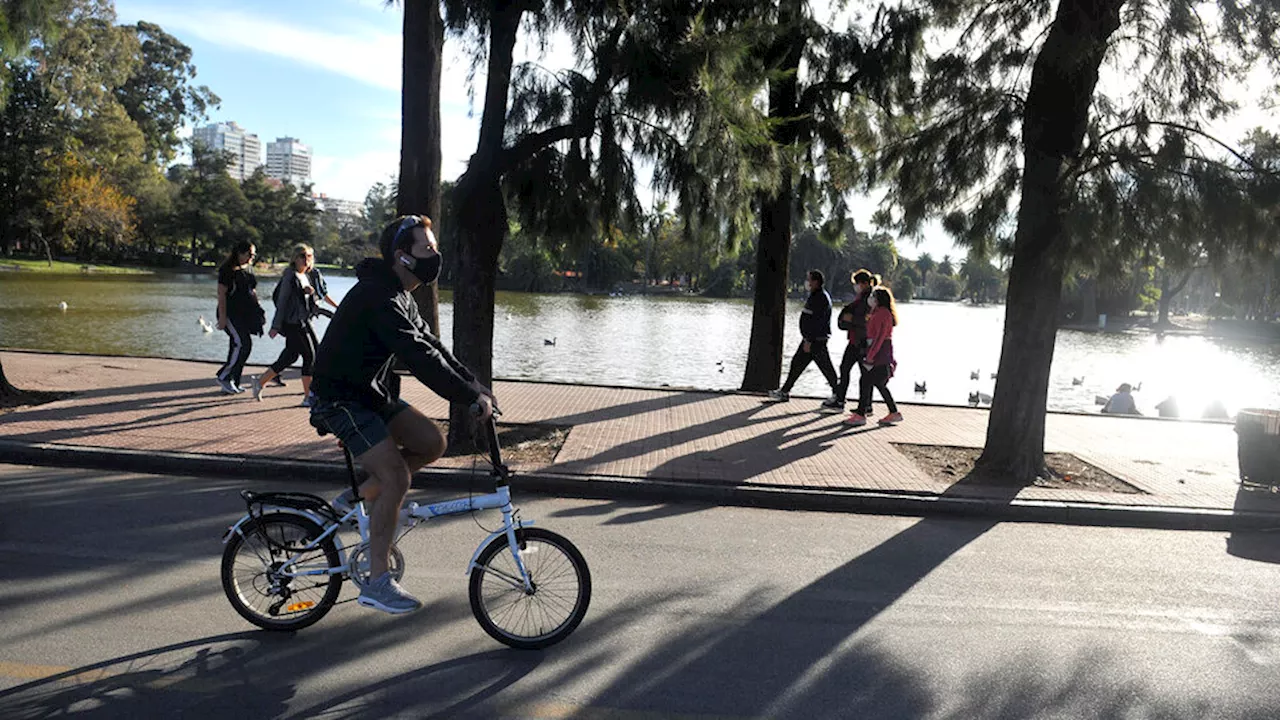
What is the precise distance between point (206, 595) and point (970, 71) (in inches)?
326

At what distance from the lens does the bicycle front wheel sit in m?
4.00

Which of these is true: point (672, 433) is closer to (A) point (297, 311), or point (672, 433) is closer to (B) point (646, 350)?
(A) point (297, 311)

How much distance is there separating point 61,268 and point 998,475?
7226cm

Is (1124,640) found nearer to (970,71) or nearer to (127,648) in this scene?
(127,648)

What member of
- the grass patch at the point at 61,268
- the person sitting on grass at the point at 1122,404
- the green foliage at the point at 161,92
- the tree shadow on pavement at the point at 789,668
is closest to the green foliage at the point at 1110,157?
the tree shadow on pavement at the point at 789,668

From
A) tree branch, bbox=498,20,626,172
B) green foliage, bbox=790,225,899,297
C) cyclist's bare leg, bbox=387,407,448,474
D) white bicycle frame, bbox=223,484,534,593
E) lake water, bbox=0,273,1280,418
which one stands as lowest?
lake water, bbox=0,273,1280,418

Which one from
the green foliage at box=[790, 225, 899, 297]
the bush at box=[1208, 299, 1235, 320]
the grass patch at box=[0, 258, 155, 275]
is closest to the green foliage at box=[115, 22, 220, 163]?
the grass patch at box=[0, 258, 155, 275]

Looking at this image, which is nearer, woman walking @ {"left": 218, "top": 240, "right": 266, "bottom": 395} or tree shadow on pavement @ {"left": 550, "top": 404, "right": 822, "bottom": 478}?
tree shadow on pavement @ {"left": 550, "top": 404, "right": 822, "bottom": 478}

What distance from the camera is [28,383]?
33.9ft

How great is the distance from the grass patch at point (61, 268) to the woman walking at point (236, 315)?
58461 millimetres

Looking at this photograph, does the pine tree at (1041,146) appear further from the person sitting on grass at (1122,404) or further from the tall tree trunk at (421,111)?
the person sitting on grass at (1122,404)

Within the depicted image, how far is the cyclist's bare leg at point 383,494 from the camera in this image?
3.85 meters

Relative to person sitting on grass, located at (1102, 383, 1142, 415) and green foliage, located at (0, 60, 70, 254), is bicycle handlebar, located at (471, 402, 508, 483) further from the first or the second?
green foliage, located at (0, 60, 70, 254)

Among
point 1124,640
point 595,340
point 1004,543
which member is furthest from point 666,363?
point 1124,640
